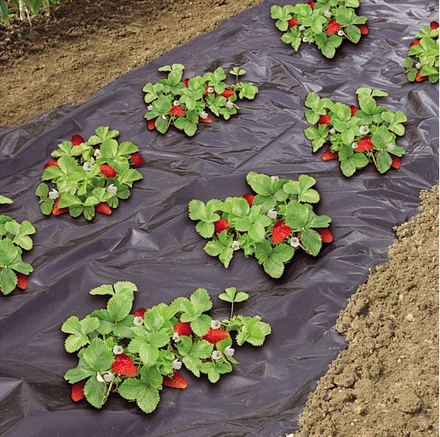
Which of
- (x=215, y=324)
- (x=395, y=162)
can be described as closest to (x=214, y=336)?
(x=215, y=324)

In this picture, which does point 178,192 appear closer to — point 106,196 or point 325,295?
point 106,196

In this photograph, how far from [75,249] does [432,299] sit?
1460mm

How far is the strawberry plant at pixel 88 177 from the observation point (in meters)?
2.87

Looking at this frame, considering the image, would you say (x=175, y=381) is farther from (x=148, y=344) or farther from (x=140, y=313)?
(x=140, y=313)

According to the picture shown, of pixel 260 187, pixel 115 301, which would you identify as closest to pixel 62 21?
pixel 260 187

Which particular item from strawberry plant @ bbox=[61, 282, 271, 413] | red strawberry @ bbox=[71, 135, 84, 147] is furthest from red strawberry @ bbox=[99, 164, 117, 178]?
strawberry plant @ bbox=[61, 282, 271, 413]

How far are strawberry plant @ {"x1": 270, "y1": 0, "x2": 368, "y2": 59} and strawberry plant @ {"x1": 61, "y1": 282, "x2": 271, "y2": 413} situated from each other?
75.5 inches

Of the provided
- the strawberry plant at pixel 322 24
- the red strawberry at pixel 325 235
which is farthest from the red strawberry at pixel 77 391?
the strawberry plant at pixel 322 24

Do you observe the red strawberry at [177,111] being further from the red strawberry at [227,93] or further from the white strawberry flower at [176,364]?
the white strawberry flower at [176,364]

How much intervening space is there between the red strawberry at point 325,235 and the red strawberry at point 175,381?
0.88 meters

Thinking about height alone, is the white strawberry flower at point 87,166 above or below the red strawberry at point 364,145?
above

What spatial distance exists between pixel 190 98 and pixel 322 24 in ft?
3.62

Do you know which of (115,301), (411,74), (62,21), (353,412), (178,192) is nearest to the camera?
(353,412)

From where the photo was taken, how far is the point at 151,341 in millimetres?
2232
